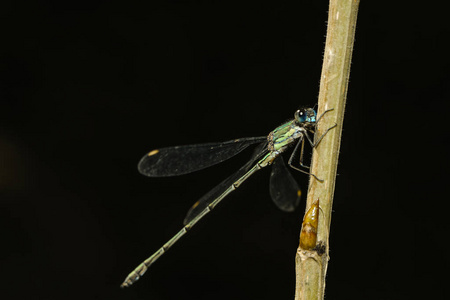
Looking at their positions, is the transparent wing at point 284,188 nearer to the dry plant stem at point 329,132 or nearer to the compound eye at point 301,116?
the compound eye at point 301,116

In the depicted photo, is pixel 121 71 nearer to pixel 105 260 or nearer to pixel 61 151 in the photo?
pixel 61 151

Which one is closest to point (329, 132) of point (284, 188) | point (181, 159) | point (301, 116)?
point (301, 116)

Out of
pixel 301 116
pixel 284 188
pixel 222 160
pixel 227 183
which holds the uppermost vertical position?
pixel 301 116

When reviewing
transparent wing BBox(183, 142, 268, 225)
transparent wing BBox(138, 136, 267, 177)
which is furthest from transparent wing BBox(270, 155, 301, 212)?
transparent wing BBox(138, 136, 267, 177)

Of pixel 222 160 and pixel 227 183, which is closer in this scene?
pixel 227 183

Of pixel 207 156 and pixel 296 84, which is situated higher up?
pixel 296 84

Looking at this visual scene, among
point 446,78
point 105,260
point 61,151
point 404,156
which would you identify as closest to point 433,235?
point 404,156

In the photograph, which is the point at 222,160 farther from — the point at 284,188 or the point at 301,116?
the point at 301,116
